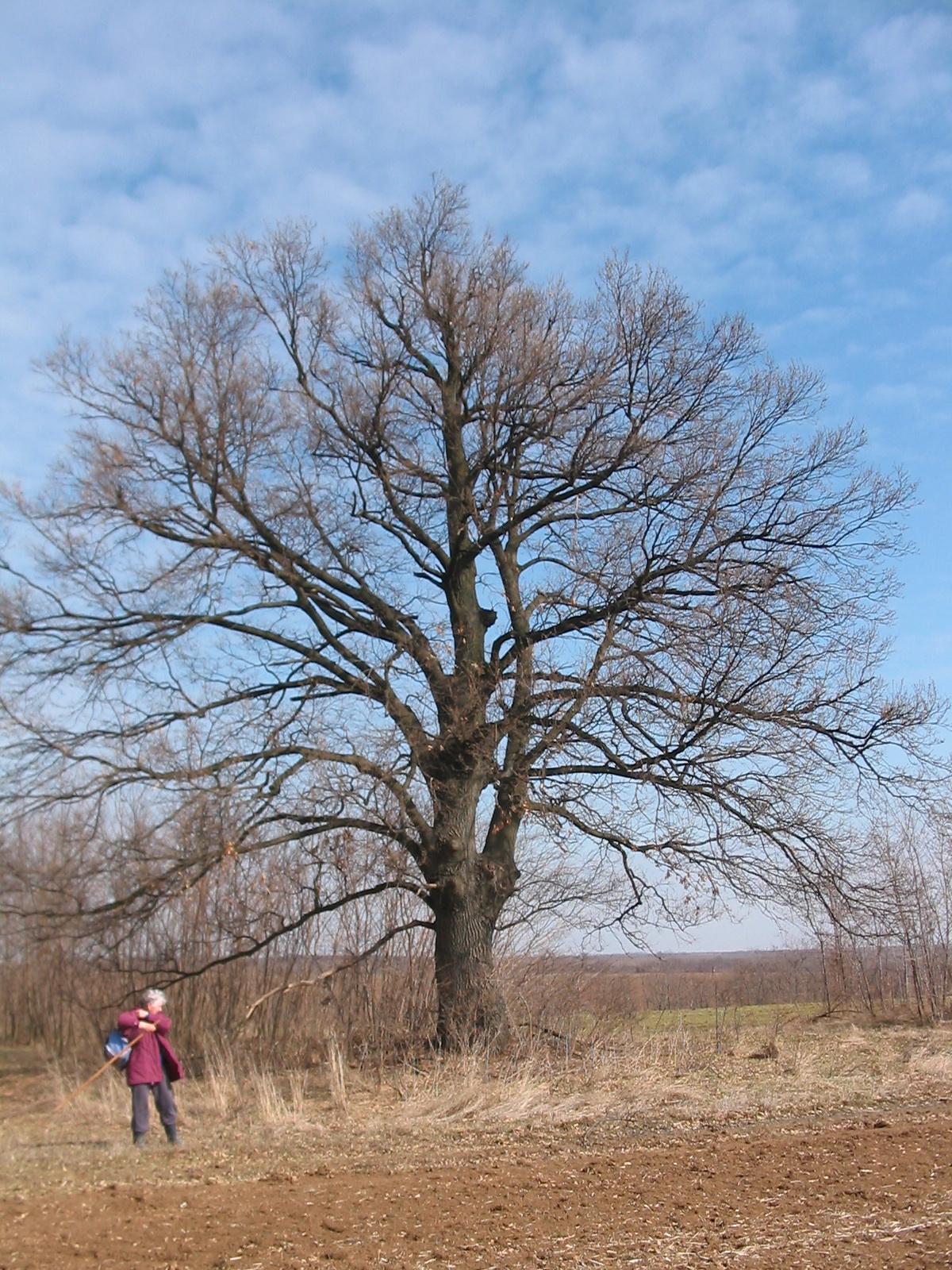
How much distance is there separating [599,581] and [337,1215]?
26.5 ft

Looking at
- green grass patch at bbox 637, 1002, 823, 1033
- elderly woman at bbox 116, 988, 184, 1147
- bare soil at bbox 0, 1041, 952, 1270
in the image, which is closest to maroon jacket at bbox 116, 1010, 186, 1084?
elderly woman at bbox 116, 988, 184, 1147

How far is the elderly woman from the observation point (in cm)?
923

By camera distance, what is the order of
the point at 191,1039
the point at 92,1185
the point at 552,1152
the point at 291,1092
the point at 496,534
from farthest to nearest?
1. the point at 191,1039
2. the point at 496,534
3. the point at 291,1092
4. the point at 552,1152
5. the point at 92,1185

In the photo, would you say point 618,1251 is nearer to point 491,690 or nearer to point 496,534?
point 491,690

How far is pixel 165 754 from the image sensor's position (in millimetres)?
12141

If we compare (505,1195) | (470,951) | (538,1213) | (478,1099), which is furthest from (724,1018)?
(538,1213)

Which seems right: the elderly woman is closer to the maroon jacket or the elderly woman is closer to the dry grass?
the maroon jacket

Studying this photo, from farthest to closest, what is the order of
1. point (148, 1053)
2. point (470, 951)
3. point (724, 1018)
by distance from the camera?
1. point (724, 1018)
2. point (470, 951)
3. point (148, 1053)

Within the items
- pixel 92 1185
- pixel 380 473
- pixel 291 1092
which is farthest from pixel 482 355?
pixel 92 1185

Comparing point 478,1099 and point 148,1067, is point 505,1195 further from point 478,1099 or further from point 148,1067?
point 148,1067

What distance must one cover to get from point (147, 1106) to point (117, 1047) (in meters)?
0.56

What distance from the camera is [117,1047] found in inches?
370

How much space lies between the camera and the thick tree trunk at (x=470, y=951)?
42.0ft

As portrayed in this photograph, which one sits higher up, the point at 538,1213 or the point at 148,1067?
the point at 148,1067
